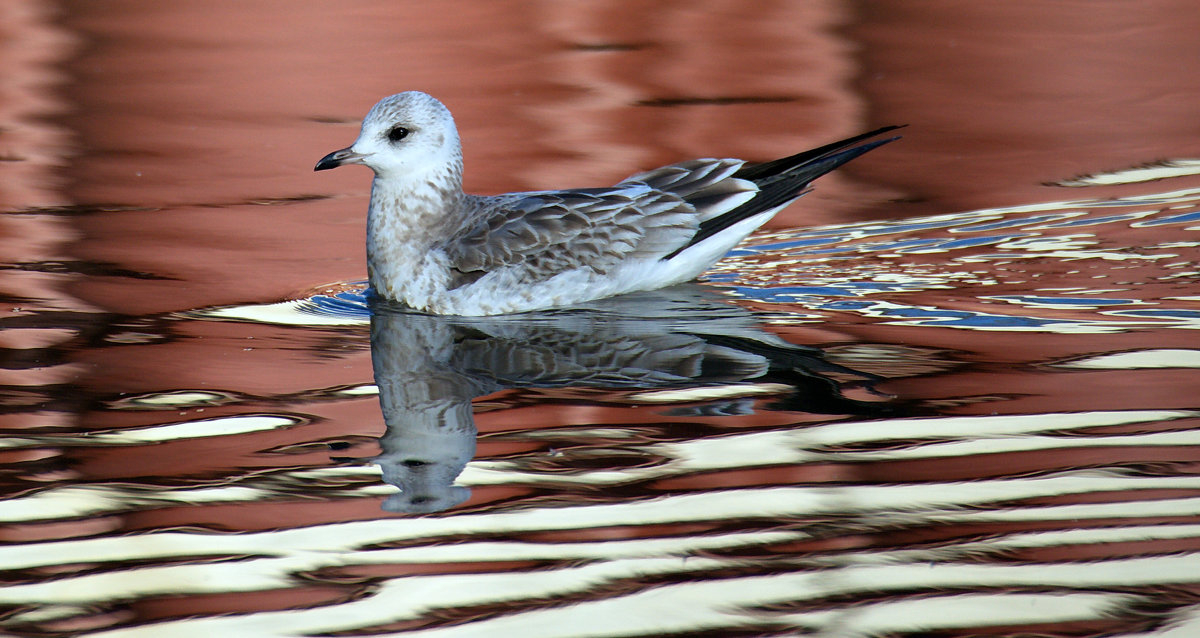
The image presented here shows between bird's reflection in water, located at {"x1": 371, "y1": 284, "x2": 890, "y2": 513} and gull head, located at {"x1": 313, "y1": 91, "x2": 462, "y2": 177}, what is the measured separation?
68 centimetres

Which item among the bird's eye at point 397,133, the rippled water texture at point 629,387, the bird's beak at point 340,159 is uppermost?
the bird's eye at point 397,133

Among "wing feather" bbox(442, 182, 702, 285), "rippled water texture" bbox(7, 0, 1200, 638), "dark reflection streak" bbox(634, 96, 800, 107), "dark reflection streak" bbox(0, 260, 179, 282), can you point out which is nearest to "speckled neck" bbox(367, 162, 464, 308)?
"wing feather" bbox(442, 182, 702, 285)

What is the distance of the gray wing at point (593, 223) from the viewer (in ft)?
23.3

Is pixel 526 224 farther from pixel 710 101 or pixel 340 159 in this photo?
pixel 710 101

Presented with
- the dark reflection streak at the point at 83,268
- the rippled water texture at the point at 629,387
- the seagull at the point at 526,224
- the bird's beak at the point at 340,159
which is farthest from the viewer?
the dark reflection streak at the point at 83,268

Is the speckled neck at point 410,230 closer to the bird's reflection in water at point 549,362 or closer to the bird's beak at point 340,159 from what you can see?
the bird's reflection in water at point 549,362

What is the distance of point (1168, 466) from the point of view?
14.8 ft

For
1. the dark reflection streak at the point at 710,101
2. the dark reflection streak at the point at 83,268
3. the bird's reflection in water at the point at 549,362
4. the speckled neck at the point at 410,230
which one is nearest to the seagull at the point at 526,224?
the speckled neck at the point at 410,230

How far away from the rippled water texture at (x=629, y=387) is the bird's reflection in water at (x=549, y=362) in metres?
0.03

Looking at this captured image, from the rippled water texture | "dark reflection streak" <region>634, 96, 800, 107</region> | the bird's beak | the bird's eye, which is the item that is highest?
"dark reflection streak" <region>634, 96, 800, 107</region>

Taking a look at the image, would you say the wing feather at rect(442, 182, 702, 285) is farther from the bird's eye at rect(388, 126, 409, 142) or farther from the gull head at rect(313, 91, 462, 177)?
the bird's eye at rect(388, 126, 409, 142)

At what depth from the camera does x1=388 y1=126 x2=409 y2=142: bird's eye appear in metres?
7.30

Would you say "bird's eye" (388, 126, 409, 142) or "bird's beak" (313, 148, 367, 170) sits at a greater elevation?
"bird's eye" (388, 126, 409, 142)

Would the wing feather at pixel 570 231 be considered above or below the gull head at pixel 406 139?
below
